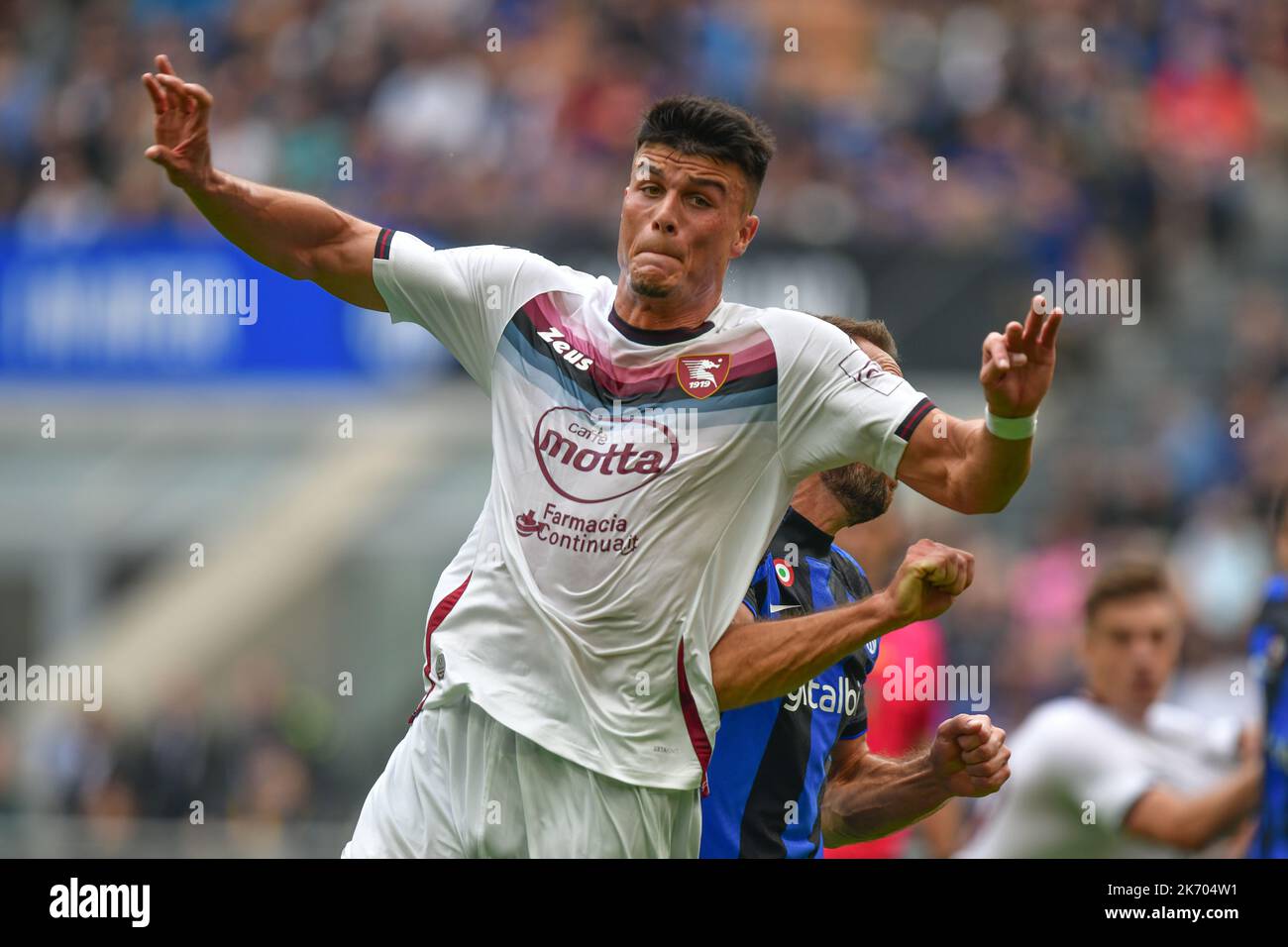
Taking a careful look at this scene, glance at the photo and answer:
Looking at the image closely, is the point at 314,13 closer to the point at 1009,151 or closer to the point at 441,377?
the point at 441,377

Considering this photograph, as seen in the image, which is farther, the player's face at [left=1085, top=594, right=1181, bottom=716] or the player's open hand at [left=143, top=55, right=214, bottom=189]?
the player's face at [left=1085, top=594, right=1181, bottom=716]

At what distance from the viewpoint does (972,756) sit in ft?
18.9

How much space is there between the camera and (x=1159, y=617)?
8047 millimetres

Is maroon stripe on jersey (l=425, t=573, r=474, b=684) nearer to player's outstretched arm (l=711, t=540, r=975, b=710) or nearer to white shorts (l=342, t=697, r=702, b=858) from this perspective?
white shorts (l=342, t=697, r=702, b=858)

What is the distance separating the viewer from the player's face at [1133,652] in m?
8.00

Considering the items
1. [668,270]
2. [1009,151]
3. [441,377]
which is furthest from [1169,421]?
[668,270]

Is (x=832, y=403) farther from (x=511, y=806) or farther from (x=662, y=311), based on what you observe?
(x=511, y=806)

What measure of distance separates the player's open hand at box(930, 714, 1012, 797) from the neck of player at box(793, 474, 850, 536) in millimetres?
760

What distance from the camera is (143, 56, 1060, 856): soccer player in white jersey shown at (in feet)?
17.4

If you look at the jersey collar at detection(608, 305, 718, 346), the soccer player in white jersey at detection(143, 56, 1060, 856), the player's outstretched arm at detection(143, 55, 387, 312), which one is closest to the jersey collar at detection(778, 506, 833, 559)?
the soccer player in white jersey at detection(143, 56, 1060, 856)

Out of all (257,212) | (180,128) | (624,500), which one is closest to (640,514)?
(624,500)

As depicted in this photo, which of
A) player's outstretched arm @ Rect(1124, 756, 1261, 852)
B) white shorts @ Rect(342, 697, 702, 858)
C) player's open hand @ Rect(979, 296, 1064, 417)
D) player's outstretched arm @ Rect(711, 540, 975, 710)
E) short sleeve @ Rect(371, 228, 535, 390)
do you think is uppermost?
short sleeve @ Rect(371, 228, 535, 390)

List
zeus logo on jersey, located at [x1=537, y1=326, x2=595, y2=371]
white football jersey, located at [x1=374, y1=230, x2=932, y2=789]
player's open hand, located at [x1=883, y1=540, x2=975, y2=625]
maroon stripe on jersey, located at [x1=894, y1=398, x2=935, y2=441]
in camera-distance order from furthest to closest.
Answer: zeus logo on jersey, located at [x1=537, y1=326, x2=595, y2=371] < white football jersey, located at [x1=374, y1=230, x2=932, y2=789] < maroon stripe on jersey, located at [x1=894, y1=398, x2=935, y2=441] < player's open hand, located at [x1=883, y1=540, x2=975, y2=625]
